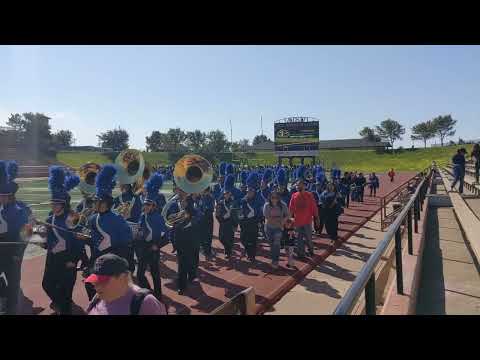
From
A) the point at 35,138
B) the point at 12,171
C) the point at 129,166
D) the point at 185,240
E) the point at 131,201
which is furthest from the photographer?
the point at 35,138

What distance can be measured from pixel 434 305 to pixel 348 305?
142 inches

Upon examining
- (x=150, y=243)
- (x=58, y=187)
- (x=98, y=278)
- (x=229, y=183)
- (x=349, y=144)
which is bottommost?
(x=150, y=243)

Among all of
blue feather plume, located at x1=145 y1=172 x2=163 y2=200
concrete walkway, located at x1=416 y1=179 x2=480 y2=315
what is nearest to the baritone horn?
blue feather plume, located at x1=145 y1=172 x2=163 y2=200

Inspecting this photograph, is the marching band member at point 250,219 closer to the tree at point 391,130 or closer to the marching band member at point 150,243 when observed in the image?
the marching band member at point 150,243

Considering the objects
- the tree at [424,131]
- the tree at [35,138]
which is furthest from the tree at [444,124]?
the tree at [35,138]

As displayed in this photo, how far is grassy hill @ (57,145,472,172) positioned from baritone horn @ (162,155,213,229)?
5954cm

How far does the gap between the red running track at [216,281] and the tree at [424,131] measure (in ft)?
364

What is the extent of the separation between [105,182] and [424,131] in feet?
387

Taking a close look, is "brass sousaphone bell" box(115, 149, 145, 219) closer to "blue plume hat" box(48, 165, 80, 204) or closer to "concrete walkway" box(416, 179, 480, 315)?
"blue plume hat" box(48, 165, 80, 204)

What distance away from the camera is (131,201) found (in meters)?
8.12

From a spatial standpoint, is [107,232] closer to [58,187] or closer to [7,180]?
[58,187]

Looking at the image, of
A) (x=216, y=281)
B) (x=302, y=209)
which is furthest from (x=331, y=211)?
(x=216, y=281)

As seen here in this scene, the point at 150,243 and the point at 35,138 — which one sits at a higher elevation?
the point at 35,138
